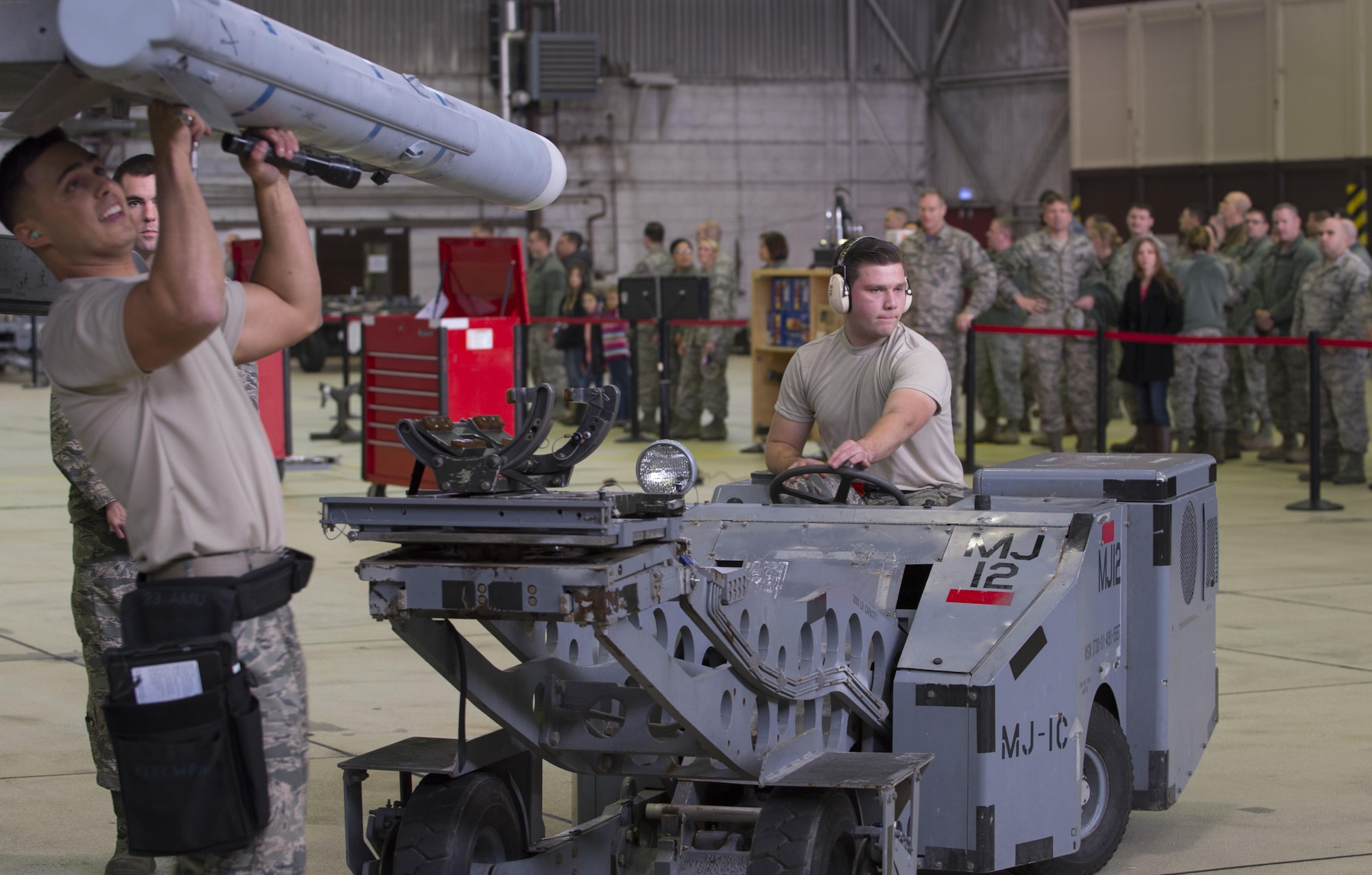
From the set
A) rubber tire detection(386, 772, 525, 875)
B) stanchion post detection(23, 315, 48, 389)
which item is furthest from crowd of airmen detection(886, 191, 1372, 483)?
stanchion post detection(23, 315, 48, 389)

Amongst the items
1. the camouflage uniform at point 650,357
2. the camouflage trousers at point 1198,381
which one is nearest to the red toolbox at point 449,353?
the camouflage uniform at point 650,357

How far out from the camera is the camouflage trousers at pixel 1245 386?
13445 mm

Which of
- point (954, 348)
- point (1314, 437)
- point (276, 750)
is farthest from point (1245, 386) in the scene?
point (276, 750)

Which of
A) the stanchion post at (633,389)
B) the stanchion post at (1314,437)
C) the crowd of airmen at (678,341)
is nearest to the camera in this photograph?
the stanchion post at (1314,437)

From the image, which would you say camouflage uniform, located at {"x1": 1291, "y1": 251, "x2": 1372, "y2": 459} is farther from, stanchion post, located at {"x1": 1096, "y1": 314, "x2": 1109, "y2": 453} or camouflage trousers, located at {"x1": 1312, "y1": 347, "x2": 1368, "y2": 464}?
stanchion post, located at {"x1": 1096, "y1": 314, "x2": 1109, "y2": 453}

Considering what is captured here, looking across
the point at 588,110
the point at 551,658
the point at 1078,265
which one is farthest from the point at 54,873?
the point at 588,110

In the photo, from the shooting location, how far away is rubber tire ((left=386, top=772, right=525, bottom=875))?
10.7 feet

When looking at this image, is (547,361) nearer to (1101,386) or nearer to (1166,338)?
(1101,386)

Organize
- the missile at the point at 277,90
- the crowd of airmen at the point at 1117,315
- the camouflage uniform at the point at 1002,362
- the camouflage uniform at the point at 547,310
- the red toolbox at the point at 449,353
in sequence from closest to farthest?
the missile at the point at 277,90, the red toolbox at the point at 449,353, the crowd of airmen at the point at 1117,315, the camouflage uniform at the point at 1002,362, the camouflage uniform at the point at 547,310

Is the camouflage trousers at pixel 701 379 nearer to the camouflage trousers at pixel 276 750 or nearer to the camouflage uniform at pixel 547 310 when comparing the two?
the camouflage uniform at pixel 547 310

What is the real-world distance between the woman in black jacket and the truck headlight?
9.38 meters

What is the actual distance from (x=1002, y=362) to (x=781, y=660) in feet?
35.4

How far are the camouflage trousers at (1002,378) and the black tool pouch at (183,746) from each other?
11.8 meters

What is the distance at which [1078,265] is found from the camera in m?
13.4
